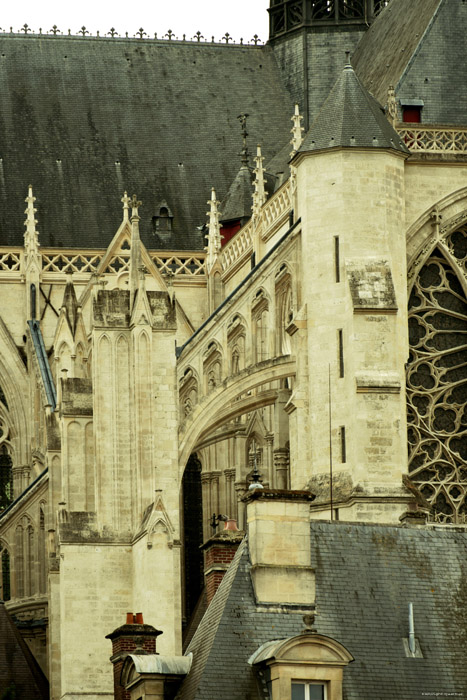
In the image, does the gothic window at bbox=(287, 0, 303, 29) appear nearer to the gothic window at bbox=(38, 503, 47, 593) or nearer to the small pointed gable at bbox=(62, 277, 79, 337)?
the small pointed gable at bbox=(62, 277, 79, 337)

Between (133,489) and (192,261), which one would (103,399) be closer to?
(133,489)

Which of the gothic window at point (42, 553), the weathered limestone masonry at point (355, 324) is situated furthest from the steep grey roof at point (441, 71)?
the gothic window at point (42, 553)

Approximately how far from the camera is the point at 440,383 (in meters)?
42.1

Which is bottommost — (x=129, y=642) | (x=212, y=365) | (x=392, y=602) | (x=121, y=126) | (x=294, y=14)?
(x=129, y=642)

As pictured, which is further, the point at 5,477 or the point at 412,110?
the point at 5,477

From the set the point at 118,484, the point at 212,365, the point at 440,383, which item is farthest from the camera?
the point at 440,383

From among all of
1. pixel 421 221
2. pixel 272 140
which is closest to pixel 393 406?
pixel 421 221

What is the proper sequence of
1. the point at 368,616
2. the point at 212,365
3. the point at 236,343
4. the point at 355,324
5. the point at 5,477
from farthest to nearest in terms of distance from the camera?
1. the point at 5,477
2. the point at 236,343
3. the point at 212,365
4. the point at 355,324
5. the point at 368,616

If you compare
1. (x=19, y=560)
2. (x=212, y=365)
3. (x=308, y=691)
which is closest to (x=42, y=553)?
(x=19, y=560)

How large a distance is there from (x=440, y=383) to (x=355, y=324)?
3337 mm

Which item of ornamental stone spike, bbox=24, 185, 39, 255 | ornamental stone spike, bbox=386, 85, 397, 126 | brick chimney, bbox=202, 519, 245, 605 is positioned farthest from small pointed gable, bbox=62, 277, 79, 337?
brick chimney, bbox=202, 519, 245, 605

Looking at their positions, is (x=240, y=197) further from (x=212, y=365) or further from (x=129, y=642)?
(x=129, y=642)

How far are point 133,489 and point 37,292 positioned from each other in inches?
487

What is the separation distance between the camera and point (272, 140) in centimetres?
5516
